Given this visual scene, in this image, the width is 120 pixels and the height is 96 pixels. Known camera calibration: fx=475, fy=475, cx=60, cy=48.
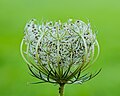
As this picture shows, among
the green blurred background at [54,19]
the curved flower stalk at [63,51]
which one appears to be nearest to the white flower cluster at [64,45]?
the curved flower stalk at [63,51]

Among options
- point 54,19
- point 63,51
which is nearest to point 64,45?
point 63,51

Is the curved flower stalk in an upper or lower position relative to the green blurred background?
lower

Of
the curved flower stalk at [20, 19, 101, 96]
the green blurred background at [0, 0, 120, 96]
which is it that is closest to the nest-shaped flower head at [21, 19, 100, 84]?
the curved flower stalk at [20, 19, 101, 96]

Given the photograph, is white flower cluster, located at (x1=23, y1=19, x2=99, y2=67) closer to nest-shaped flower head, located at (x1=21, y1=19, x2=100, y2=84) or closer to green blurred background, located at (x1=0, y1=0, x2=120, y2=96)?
nest-shaped flower head, located at (x1=21, y1=19, x2=100, y2=84)

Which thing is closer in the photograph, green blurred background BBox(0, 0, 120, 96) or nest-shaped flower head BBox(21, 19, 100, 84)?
nest-shaped flower head BBox(21, 19, 100, 84)

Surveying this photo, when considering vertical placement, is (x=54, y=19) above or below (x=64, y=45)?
above

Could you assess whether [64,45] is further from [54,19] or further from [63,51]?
[54,19]
